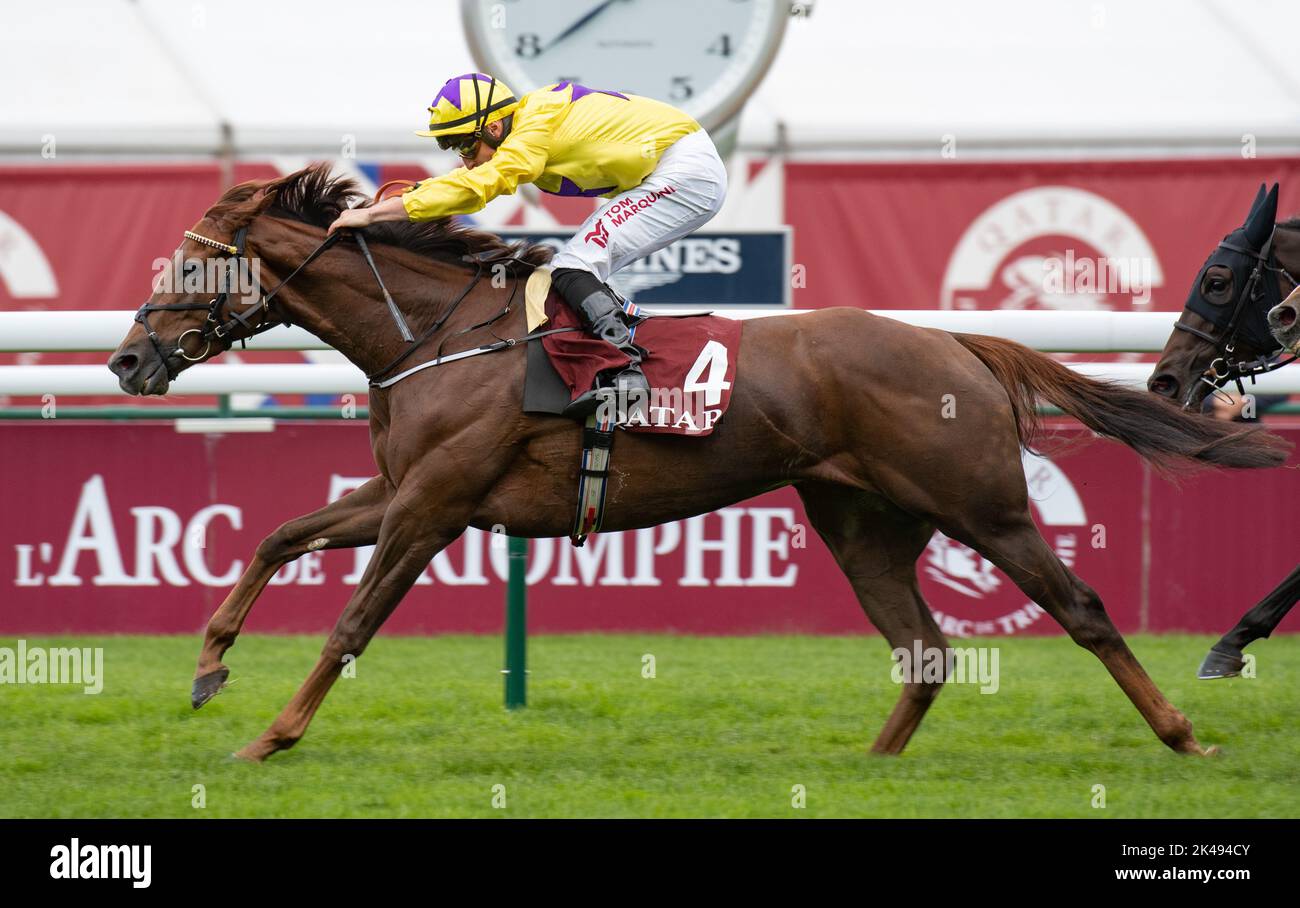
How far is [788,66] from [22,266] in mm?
5427

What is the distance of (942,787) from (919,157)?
641 cm

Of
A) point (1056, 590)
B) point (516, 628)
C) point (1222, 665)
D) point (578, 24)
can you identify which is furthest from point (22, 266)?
point (1222, 665)

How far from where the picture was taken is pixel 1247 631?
6016mm

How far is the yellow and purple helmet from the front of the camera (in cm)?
564

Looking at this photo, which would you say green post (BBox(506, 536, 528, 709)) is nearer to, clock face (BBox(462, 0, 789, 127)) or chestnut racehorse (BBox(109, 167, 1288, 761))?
chestnut racehorse (BBox(109, 167, 1288, 761))

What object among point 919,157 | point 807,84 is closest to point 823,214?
point 919,157

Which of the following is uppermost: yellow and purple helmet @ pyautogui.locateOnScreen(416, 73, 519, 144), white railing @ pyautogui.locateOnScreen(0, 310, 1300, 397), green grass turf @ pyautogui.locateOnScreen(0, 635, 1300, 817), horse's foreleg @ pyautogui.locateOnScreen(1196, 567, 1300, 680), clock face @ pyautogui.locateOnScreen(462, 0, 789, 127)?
clock face @ pyautogui.locateOnScreen(462, 0, 789, 127)

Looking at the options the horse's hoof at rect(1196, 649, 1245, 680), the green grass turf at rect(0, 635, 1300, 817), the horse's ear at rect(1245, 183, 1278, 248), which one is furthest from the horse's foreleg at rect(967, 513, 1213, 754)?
the horse's ear at rect(1245, 183, 1278, 248)

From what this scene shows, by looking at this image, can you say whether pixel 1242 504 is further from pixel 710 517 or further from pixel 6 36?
pixel 6 36

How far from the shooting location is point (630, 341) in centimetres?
556

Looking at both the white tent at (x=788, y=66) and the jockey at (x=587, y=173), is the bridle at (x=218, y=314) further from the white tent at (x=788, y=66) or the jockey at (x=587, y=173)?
the white tent at (x=788, y=66)

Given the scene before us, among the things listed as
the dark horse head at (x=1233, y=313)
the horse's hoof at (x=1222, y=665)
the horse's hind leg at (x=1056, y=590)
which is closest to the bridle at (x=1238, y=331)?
the dark horse head at (x=1233, y=313)

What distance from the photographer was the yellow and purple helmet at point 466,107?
564cm

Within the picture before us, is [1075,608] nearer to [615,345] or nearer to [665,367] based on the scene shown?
[665,367]
